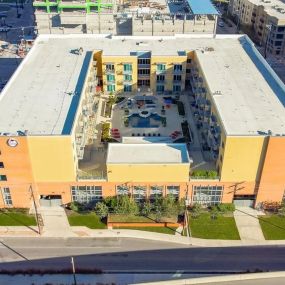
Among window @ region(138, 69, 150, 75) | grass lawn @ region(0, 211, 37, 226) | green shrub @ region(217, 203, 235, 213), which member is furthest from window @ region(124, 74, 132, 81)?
grass lawn @ region(0, 211, 37, 226)

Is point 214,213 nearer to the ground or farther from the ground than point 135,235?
farther from the ground

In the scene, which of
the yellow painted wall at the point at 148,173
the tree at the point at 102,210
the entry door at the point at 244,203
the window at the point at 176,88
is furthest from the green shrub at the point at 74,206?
the window at the point at 176,88

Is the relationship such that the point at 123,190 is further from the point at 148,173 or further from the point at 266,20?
the point at 266,20

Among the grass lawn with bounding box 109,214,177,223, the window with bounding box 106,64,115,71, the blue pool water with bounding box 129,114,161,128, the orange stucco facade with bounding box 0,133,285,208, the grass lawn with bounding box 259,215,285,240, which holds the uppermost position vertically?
the window with bounding box 106,64,115,71

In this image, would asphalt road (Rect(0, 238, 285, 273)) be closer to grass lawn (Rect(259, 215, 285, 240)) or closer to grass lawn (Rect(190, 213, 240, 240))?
grass lawn (Rect(259, 215, 285, 240))

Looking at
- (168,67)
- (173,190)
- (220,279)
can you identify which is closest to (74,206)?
(173,190)

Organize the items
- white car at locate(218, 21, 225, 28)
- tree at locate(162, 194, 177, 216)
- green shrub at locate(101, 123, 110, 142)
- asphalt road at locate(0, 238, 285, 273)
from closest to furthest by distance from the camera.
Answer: asphalt road at locate(0, 238, 285, 273) < tree at locate(162, 194, 177, 216) < green shrub at locate(101, 123, 110, 142) < white car at locate(218, 21, 225, 28)

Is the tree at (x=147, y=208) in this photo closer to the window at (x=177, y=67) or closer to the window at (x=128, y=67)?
the window at (x=128, y=67)
